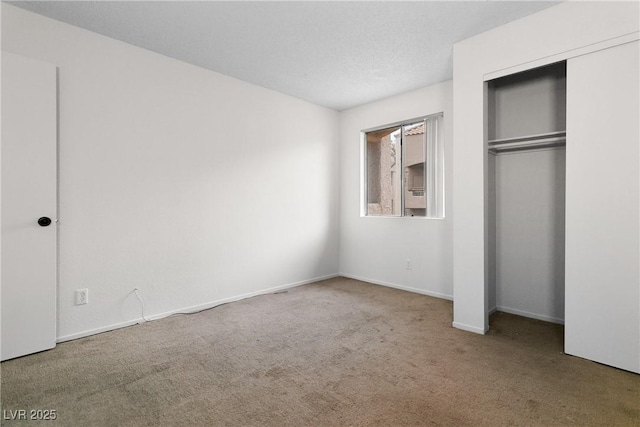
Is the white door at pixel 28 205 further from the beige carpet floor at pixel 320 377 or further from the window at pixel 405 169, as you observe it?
the window at pixel 405 169

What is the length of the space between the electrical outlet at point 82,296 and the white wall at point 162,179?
0.04m

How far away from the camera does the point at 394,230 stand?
4.24 metres

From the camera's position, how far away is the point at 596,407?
1.70 metres

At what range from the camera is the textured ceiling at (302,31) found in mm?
2314

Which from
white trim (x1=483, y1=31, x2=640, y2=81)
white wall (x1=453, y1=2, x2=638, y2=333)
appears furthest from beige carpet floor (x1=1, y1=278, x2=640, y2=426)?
white trim (x1=483, y1=31, x2=640, y2=81)

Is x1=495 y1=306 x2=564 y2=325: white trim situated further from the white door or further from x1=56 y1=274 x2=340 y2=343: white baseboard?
the white door

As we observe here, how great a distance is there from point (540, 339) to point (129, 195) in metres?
3.82

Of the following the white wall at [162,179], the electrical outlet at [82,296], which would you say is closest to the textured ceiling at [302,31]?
the white wall at [162,179]

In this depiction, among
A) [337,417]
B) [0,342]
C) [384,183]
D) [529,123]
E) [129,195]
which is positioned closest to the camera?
[337,417]

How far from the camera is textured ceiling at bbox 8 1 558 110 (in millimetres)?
2314

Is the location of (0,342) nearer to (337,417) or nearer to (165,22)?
(337,417)

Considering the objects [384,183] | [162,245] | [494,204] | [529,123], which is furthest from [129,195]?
[529,123]

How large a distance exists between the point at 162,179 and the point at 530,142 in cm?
352

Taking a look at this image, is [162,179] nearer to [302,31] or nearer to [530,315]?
[302,31]
